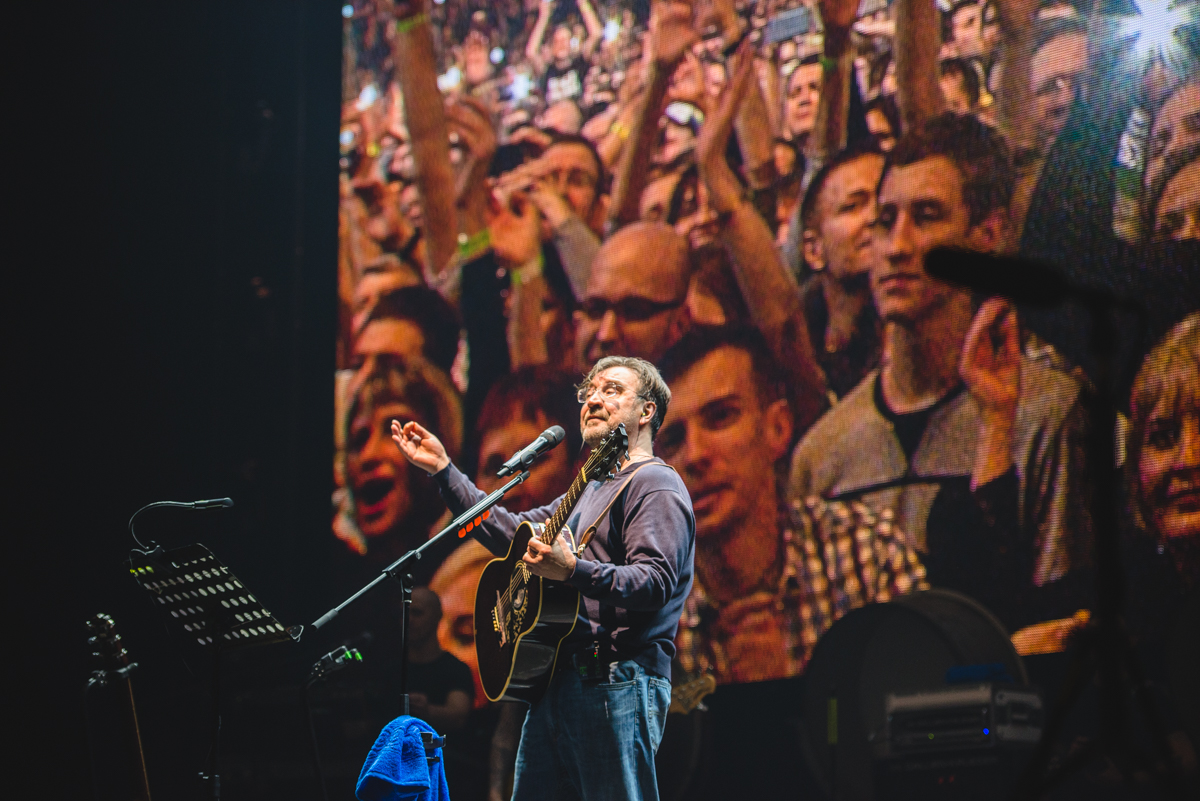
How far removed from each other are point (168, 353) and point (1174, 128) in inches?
163

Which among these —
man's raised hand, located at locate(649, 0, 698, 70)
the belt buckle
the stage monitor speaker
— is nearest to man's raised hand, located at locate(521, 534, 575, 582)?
the belt buckle

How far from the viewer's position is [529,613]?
268 centimetres

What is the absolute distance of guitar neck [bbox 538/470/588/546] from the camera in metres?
2.78

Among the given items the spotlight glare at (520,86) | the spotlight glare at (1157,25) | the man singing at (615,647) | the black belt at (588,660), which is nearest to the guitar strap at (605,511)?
the man singing at (615,647)

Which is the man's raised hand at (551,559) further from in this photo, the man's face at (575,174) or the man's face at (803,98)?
the man's face at (575,174)

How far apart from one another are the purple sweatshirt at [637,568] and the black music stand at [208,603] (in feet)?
2.97

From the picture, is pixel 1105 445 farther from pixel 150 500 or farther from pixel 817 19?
pixel 150 500

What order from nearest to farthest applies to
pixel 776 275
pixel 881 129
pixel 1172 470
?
pixel 1172 470
pixel 881 129
pixel 776 275

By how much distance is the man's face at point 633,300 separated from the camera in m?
4.40

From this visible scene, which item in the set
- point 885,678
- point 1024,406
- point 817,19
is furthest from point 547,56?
point 885,678

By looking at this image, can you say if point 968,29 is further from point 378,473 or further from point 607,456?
point 378,473

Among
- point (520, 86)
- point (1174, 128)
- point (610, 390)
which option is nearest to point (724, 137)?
point (520, 86)

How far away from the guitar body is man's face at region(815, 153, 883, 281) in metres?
1.80

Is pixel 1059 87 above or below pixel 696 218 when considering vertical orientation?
above
